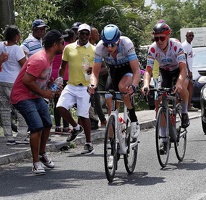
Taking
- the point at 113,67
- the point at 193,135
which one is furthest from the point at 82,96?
the point at 193,135

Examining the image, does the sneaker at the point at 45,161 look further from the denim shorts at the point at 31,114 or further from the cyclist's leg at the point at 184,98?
the cyclist's leg at the point at 184,98

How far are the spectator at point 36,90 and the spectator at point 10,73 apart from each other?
222 cm

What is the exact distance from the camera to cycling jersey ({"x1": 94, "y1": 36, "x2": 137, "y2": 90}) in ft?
34.7

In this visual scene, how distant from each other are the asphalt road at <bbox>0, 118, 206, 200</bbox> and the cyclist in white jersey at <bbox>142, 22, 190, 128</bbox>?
1.04 m

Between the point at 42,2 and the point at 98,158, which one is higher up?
the point at 42,2

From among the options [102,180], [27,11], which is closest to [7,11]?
[27,11]

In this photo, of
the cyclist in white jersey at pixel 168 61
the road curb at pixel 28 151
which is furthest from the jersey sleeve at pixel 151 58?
the road curb at pixel 28 151

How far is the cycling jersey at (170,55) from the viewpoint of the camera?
1152cm

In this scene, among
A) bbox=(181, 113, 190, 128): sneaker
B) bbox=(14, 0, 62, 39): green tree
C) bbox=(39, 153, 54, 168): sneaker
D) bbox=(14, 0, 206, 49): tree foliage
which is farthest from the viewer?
bbox=(14, 0, 206, 49): tree foliage

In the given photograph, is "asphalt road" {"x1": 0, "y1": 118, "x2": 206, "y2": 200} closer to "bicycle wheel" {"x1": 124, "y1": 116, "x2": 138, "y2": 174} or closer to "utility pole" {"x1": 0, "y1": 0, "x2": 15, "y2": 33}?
"bicycle wheel" {"x1": 124, "y1": 116, "x2": 138, "y2": 174}

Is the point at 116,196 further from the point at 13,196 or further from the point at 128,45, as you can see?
the point at 128,45

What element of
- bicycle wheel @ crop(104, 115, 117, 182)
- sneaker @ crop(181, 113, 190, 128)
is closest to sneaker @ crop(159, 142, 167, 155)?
sneaker @ crop(181, 113, 190, 128)

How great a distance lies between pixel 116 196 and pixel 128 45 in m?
2.39

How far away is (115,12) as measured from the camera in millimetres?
23797
